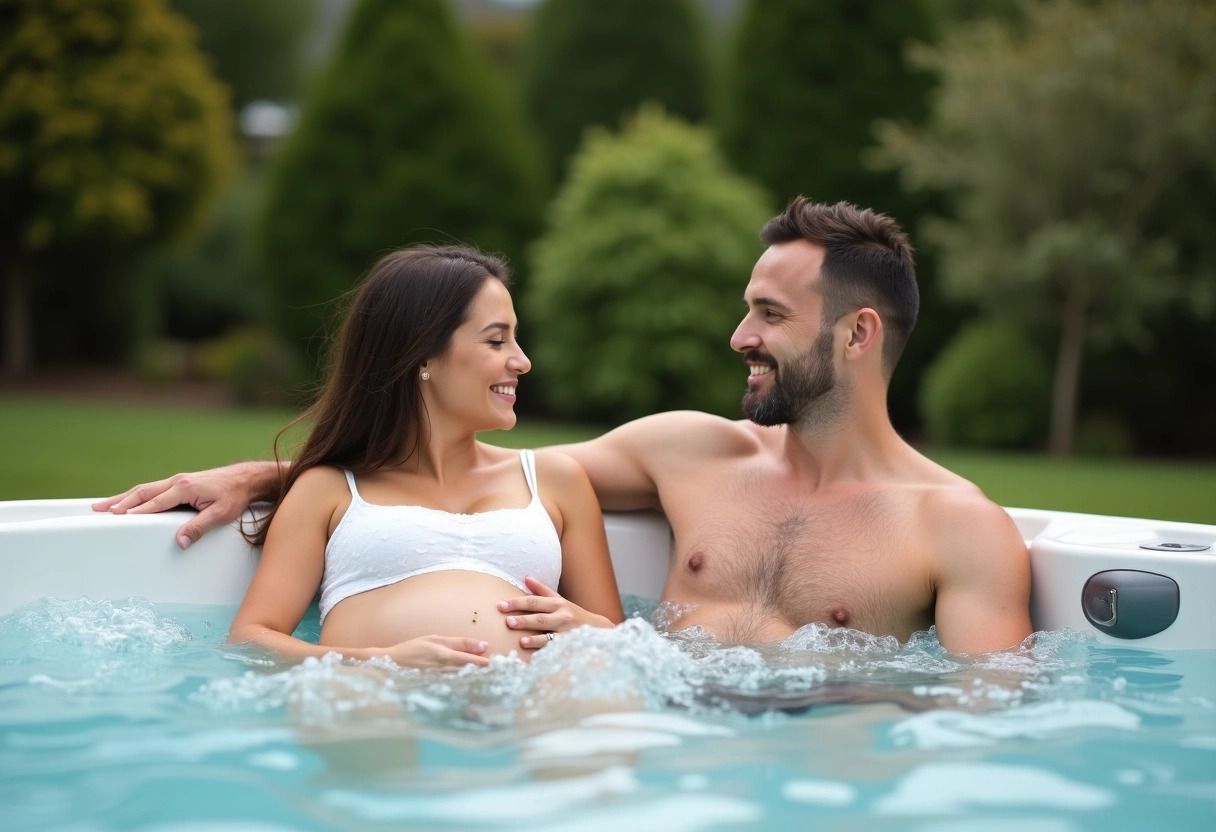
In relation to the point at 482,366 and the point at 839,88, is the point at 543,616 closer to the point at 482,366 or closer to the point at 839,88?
the point at 482,366

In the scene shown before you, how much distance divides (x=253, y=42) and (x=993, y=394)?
17.3 meters

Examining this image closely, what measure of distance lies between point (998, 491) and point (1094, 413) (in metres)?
4.24

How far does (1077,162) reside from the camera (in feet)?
35.1

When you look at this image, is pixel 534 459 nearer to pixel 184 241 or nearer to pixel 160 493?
pixel 160 493

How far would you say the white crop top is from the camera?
2.86 m

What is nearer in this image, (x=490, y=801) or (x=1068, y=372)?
(x=490, y=801)

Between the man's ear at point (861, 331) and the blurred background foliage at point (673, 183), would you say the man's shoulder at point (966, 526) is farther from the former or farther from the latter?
the blurred background foliage at point (673, 183)

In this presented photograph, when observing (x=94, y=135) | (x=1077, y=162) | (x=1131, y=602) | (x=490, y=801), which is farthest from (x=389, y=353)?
(x=94, y=135)

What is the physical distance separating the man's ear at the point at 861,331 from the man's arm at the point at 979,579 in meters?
0.43

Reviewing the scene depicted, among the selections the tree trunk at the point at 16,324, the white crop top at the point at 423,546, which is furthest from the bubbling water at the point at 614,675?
the tree trunk at the point at 16,324

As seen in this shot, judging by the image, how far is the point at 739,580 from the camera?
3.00 meters

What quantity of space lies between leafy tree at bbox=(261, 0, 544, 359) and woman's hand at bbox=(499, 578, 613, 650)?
397 inches

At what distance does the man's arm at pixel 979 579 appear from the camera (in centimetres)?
270

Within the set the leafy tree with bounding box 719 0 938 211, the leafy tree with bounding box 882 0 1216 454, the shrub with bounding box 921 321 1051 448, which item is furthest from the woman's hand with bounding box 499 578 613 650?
the leafy tree with bounding box 719 0 938 211
